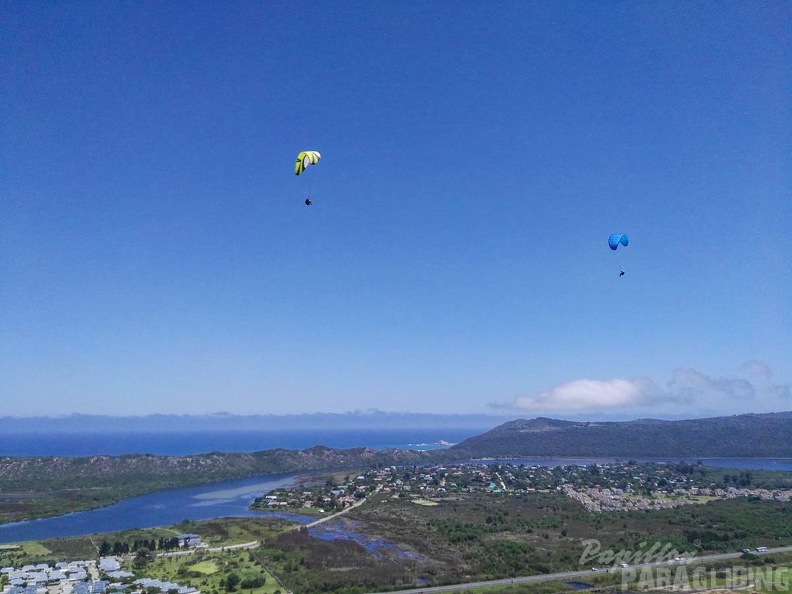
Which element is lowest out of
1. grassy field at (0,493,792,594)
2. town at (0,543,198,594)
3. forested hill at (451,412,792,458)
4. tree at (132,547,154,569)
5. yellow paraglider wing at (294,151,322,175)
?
forested hill at (451,412,792,458)

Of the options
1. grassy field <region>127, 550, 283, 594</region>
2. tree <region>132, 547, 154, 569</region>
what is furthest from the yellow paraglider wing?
tree <region>132, 547, 154, 569</region>

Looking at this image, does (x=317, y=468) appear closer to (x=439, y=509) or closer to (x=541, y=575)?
(x=439, y=509)

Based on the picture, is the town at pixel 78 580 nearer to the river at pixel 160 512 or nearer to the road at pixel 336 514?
the river at pixel 160 512

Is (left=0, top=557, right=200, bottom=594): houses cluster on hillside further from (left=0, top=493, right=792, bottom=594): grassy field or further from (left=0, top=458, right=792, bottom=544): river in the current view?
(left=0, top=458, right=792, bottom=544): river

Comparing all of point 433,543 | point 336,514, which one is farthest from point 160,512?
point 433,543

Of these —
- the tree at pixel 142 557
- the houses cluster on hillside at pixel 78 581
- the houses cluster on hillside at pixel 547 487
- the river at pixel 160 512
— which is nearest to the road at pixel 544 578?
the houses cluster on hillside at pixel 78 581
